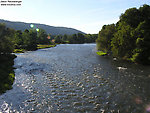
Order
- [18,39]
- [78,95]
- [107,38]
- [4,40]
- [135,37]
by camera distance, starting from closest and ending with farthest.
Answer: [78,95] < [135,37] < [4,40] < [107,38] < [18,39]

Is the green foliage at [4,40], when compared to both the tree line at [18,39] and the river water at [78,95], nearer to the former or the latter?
the tree line at [18,39]

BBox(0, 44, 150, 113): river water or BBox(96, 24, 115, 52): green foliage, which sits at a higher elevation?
BBox(96, 24, 115, 52): green foliage

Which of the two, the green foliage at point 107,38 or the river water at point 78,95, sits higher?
the green foliage at point 107,38

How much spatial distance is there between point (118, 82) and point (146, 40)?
23.0m

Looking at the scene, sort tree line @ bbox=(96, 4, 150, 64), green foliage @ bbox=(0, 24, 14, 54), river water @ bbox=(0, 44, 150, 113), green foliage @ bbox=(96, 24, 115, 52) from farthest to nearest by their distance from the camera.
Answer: green foliage @ bbox=(96, 24, 115, 52) < green foliage @ bbox=(0, 24, 14, 54) < tree line @ bbox=(96, 4, 150, 64) < river water @ bbox=(0, 44, 150, 113)

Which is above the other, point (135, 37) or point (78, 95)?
point (135, 37)

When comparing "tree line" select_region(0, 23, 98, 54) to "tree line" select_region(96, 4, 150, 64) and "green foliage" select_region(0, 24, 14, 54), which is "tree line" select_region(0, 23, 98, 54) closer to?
"green foliage" select_region(0, 24, 14, 54)

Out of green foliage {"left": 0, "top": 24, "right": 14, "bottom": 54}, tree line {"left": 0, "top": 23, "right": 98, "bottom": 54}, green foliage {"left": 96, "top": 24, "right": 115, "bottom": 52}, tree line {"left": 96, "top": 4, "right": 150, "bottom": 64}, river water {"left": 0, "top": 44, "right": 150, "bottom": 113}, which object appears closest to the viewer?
river water {"left": 0, "top": 44, "right": 150, "bottom": 113}

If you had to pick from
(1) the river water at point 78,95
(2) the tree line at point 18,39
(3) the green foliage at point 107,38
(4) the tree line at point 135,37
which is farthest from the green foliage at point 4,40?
(3) the green foliage at point 107,38

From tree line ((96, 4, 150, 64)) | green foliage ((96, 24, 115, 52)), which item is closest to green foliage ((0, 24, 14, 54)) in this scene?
tree line ((96, 4, 150, 64))

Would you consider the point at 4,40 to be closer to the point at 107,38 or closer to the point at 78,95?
the point at 78,95

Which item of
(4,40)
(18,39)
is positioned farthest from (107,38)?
(18,39)

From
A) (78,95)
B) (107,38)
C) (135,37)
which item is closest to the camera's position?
(78,95)

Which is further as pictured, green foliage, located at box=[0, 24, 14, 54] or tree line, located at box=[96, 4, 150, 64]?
green foliage, located at box=[0, 24, 14, 54]
